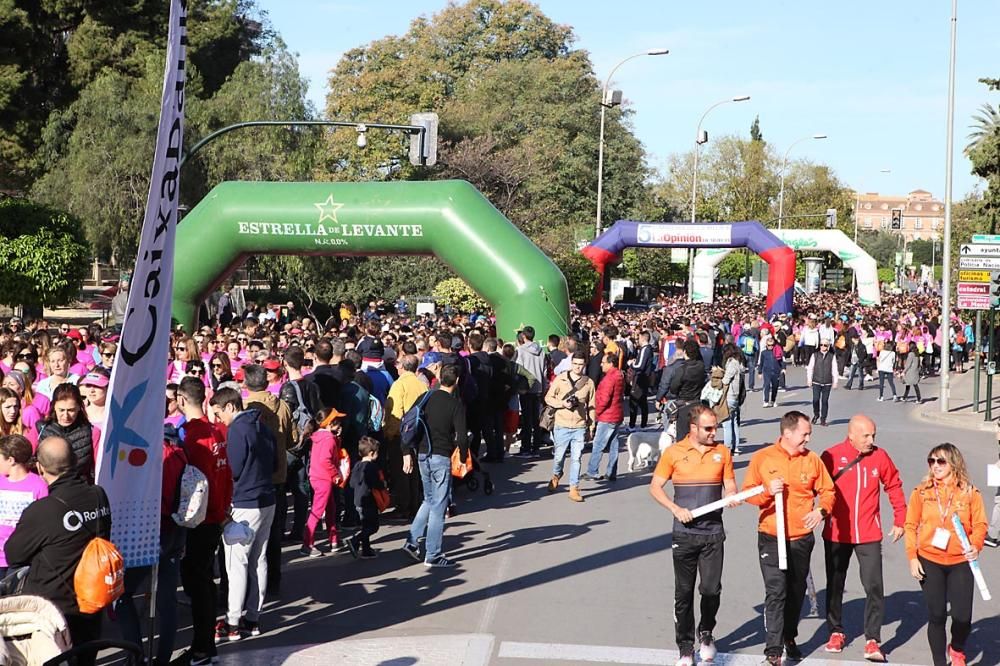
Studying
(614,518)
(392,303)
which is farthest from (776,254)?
(614,518)

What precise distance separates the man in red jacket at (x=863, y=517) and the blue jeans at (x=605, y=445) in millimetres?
5909

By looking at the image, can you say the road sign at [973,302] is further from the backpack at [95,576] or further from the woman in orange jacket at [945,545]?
the backpack at [95,576]

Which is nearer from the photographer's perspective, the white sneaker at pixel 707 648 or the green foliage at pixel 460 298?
the white sneaker at pixel 707 648

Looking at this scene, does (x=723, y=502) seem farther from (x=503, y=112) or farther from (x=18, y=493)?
(x=503, y=112)

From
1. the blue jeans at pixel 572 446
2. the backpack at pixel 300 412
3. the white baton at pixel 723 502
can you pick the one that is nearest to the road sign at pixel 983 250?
the blue jeans at pixel 572 446

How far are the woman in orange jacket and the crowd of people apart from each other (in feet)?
0.07

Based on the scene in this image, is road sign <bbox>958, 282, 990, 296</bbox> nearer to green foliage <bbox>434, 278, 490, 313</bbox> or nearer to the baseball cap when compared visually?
green foliage <bbox>434, 278, 490, 313</bbox>

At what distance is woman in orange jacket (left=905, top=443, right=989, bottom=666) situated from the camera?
7258mm

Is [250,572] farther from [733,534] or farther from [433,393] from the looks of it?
[733,534]

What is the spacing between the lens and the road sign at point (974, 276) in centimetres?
2112

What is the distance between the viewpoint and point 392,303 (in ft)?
122

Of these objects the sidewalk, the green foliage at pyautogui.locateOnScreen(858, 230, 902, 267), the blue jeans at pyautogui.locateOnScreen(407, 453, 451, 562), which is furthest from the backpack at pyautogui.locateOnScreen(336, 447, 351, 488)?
the green foliage at pyautogui.locateOnScreen(858, 230, 902, 267)

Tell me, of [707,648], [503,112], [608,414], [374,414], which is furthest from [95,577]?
[503,112]

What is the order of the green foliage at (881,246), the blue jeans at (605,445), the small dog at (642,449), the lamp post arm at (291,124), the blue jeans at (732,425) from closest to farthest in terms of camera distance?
the blue jeans at (605,445), the small dog at (642,449), the blue jeans at (732,425), the lamp post arm at (291,124), the green foliage at (881,246)
